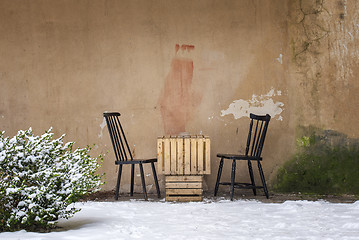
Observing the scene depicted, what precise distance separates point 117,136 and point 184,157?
914mm

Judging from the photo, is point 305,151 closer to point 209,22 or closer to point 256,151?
point 256,151

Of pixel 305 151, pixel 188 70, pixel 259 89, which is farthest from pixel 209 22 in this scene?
pixel 305 151

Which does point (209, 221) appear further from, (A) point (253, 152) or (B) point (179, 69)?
(B) point (179, 69)

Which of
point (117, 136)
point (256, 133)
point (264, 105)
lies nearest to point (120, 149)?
point (117, 136)

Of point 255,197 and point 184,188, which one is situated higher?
point 184,188

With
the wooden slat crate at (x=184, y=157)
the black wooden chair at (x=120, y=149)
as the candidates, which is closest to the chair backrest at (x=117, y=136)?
the black wooden chair at (x=120, y=149)

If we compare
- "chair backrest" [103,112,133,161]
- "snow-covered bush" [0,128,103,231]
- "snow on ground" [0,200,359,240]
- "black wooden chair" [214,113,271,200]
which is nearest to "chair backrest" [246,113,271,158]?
"black wooden chair" [214,113,271,200]

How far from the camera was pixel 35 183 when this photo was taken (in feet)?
12.4

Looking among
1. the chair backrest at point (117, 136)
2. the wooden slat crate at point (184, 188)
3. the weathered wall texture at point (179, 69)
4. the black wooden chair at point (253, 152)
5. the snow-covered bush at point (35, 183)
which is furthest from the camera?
the weathered wall texture at point (179, 69)

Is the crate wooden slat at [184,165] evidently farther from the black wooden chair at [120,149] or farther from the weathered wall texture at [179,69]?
the weathered wall texture at [179,69]

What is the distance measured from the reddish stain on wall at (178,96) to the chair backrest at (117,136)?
562 mm

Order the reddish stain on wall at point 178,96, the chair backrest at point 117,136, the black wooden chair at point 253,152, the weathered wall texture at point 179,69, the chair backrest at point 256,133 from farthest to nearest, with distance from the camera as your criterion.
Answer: the reddish stain on wall at point 178,96 → the weathered wall texture at point 179,69 → the chair backrest at point 117,136 → the chair backrest at point 256,133 → the black wooden chair at point 253,152

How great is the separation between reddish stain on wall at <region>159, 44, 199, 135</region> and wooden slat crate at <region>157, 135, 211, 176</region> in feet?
2.74

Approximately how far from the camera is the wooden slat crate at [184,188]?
221 inches
